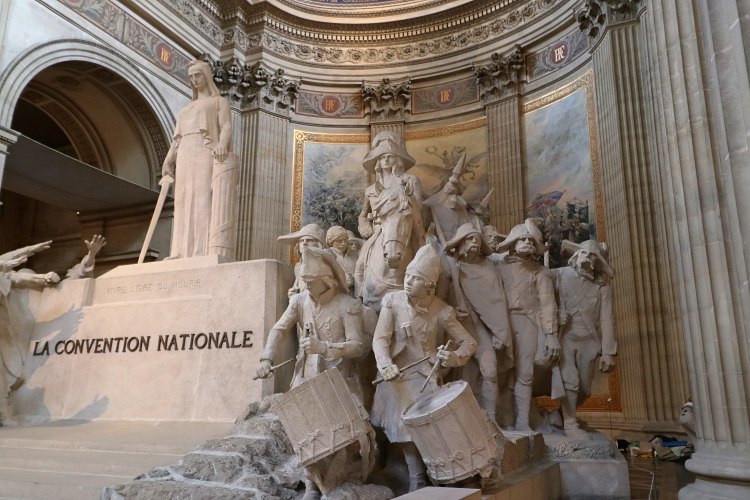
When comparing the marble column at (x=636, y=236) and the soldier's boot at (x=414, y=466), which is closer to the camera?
the soldier's boot at (x=414, y=466)

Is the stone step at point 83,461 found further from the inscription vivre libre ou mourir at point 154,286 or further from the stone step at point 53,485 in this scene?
the inscription vivre libre ou mourir at point 154,286

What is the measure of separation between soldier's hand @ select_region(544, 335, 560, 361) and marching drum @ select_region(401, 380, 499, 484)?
1.70 meters

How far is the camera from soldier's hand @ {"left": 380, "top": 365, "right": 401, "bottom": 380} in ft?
10.9

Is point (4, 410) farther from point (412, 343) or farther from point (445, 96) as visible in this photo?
point (445, 96)

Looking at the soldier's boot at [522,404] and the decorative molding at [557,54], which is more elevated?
the decorative molding at [557,54]

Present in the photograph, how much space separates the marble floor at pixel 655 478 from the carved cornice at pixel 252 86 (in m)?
10.6

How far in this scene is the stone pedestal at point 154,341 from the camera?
15.9 ft

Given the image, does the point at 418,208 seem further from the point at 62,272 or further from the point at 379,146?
the point at 62,272

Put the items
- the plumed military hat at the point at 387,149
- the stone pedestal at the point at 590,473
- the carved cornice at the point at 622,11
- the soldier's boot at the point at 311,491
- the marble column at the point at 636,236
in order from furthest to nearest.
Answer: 1. the carved cornice at the point at 622,11
2. the marble column at the point at 636,236
3. the plumed military hat at the point at 387,149
4. the stone pedestal at the point at 590,473
5. the soldier's boot at the point at 311,491

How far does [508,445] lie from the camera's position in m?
3.73

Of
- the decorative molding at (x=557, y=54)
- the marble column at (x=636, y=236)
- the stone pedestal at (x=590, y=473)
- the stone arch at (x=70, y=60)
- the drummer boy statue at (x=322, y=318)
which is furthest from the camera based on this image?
the decorative molding at (x=557, y=54)

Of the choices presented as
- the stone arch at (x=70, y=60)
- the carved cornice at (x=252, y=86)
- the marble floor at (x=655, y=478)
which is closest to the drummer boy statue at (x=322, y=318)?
the marble floor at (x=655, y=478)

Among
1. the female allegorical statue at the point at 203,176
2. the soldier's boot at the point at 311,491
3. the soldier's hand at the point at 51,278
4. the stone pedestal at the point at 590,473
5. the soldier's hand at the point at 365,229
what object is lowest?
the stone pedestal at the point at 590,473

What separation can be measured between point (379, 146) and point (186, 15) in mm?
9770
